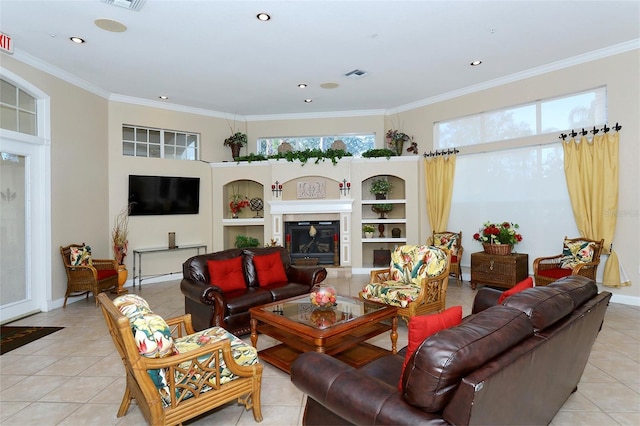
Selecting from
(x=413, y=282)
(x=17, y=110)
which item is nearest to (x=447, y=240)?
(x=413, y=282)

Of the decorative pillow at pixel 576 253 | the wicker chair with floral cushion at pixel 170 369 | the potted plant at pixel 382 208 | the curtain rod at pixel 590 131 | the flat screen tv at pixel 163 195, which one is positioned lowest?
the wicker chair with floral cushion at pixel 170 369

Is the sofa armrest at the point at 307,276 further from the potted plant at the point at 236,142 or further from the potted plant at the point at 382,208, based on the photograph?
the potted plant at the point at 236,142

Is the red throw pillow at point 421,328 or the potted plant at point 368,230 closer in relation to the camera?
the red throw pillow at point 421,328

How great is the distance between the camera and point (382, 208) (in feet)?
24.4

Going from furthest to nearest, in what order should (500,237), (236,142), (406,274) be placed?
(236,142), (500,237), (406,274)

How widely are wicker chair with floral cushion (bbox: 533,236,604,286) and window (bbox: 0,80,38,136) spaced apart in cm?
745

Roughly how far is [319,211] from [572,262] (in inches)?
174

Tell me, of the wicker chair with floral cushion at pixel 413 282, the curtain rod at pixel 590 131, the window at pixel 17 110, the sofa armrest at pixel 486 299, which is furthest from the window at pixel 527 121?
the window at pixel 17 110

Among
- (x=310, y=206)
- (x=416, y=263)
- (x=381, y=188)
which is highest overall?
(x=381, y=188)

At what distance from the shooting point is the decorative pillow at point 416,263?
13.7 ft

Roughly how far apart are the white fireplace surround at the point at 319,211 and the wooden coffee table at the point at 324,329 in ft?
12.2

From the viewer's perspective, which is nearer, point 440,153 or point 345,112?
point 440,153

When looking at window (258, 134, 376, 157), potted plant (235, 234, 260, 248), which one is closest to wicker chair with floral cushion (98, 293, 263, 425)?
potted plant (235, 234, 260, 248)

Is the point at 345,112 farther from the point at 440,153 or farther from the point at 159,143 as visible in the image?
the point at 159,143
